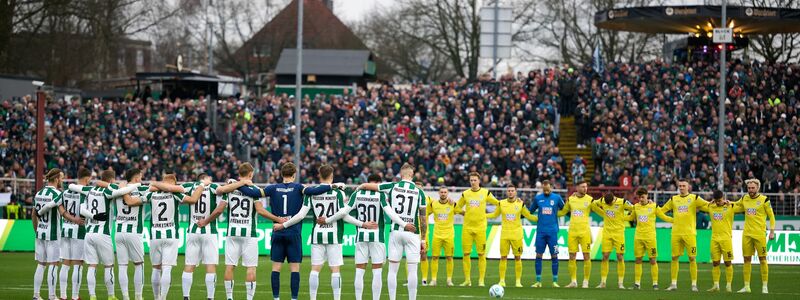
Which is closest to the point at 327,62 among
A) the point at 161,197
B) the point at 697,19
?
the point at 697,19

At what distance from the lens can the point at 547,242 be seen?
2652 centimetres

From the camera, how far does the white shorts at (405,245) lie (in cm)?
1950

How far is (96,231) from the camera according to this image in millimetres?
20188

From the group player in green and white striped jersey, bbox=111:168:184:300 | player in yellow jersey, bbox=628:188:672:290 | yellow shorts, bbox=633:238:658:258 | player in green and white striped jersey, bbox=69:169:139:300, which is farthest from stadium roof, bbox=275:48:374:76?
player in green and white striped jersey, bbox=111:168:184:300

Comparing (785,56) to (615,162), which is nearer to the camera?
(615,162)

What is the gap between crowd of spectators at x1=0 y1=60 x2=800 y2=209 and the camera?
42.6m

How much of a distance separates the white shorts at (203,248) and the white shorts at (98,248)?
160cm

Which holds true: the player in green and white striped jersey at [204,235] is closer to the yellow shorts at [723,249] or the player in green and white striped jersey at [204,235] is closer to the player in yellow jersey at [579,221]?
the player in yellow jersey at [579,221]

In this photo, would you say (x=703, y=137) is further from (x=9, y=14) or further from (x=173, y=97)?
(x=9, y=14)

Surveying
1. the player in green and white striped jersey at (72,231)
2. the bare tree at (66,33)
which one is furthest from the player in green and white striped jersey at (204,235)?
the bare tree at (66,33)

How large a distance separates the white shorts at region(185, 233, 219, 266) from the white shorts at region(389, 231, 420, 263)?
2.72 metres

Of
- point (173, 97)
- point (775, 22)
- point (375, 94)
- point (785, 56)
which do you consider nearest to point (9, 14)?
point (173, 97)

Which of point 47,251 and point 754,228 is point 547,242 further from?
point 47,251

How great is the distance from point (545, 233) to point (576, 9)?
51324 mm
